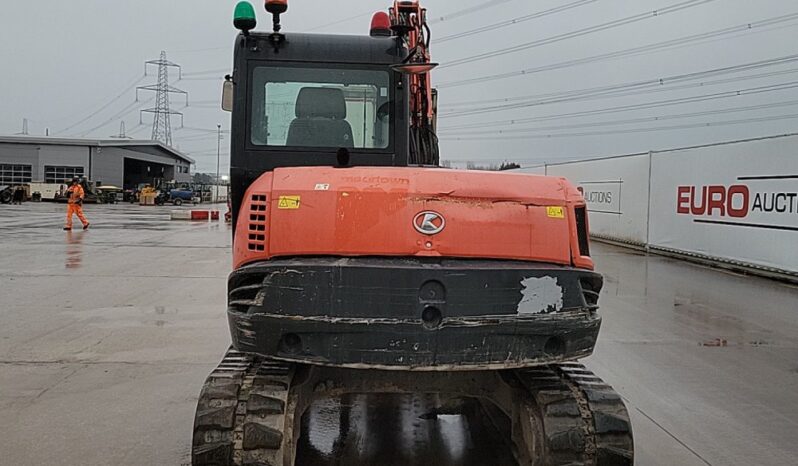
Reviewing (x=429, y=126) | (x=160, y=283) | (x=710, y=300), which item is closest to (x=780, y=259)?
(x=710, y=300)

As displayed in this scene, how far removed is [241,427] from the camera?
3.75 m

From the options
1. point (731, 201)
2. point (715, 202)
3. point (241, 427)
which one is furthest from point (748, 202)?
point (241, 427)

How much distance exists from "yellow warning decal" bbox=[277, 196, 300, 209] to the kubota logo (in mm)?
623

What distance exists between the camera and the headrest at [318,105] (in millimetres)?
4875

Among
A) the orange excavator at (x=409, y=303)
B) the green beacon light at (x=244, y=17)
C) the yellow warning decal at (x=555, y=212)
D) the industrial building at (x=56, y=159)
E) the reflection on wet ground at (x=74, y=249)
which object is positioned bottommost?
the reflection on wet ground at (x=74, y=249)

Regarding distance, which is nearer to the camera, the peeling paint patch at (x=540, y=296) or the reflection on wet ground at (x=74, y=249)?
the peeling paint patch at (x=540, y=296)

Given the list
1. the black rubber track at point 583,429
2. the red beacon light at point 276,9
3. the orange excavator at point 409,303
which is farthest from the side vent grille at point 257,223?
the black rubber track at point 583,429

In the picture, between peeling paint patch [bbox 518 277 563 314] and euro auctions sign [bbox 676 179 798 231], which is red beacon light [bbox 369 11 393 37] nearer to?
peeling paint patch [bbox 518 277 563 314]

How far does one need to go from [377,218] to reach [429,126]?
13.8ft

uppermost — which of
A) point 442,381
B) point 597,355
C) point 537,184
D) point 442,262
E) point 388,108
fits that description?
point 388,108

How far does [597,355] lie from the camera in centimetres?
763

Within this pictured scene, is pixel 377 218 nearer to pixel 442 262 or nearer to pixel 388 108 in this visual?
pixel 442 262

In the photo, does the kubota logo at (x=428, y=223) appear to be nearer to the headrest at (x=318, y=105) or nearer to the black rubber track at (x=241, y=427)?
the black rubber track at (x=241, y=427)

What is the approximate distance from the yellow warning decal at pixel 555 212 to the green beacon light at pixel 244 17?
2.44m
